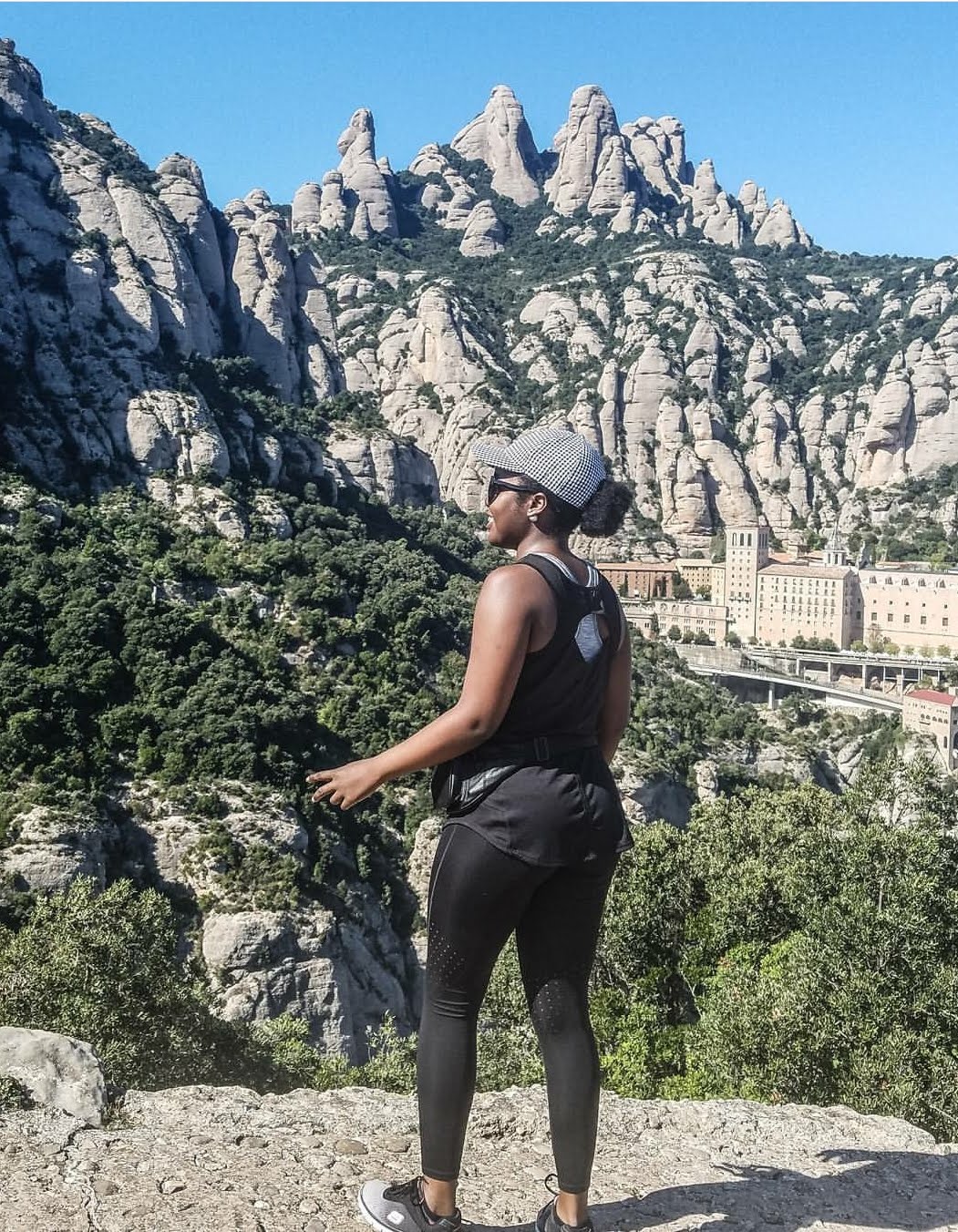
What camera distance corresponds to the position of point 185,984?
15031 millimetres

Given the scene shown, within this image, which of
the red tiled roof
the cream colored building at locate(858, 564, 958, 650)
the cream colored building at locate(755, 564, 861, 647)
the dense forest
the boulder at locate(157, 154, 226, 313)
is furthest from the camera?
the cream colored building at locate(755, 564, 861, 647)

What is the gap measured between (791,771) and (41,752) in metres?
33.9

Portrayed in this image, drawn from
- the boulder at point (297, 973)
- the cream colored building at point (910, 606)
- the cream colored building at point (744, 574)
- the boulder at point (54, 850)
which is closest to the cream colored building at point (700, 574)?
the cream colored building at point (744, 574)

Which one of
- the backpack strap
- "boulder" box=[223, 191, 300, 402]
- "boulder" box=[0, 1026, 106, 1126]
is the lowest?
"boulder" box=[0, 1026, 106, 1126]

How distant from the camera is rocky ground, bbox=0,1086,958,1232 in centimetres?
420

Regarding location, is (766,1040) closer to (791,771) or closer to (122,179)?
(791,771)

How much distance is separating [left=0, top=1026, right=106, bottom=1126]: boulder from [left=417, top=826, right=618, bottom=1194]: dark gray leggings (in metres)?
2.19

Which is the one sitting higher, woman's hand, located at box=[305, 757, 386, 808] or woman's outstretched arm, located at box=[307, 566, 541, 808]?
woman's outstretched arm, located at box=[307, 566, 541, 808]

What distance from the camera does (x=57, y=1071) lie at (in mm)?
5477

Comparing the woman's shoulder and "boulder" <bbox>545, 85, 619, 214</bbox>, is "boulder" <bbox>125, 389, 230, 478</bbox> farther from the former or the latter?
"boulder" <bbox>545, 85, 619, 214</bbox>

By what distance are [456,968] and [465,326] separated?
114195 millimetres

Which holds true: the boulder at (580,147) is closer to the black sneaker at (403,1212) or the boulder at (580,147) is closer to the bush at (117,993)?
the bush at (117,993)

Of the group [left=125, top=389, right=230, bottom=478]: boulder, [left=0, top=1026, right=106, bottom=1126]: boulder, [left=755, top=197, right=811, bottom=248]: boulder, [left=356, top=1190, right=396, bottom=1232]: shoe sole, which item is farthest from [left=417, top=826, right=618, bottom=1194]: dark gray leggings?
[left=755, top=197, right=811, bottom=248]: boulder

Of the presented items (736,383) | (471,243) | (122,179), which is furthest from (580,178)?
(122,179)
